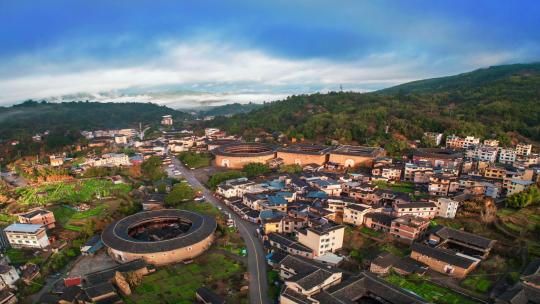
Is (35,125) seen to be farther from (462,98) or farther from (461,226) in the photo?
(462,98)

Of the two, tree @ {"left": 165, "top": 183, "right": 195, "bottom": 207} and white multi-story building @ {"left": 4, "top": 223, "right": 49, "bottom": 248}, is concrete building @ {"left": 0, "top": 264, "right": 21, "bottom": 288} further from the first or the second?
tree @ {"left": 165, "top": 183, "right": 195, "bottom": 207}

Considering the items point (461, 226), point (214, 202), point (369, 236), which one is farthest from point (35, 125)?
point (461, 226)

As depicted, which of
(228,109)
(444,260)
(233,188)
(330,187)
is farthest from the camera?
(228,109)

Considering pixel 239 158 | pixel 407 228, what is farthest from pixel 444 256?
pixel 239 158

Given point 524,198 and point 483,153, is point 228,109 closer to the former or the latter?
point 483,153

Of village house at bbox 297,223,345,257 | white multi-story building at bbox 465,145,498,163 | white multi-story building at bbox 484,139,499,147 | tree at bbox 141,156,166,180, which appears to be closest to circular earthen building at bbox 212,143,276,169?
tree at bbox 141,156,166,180
